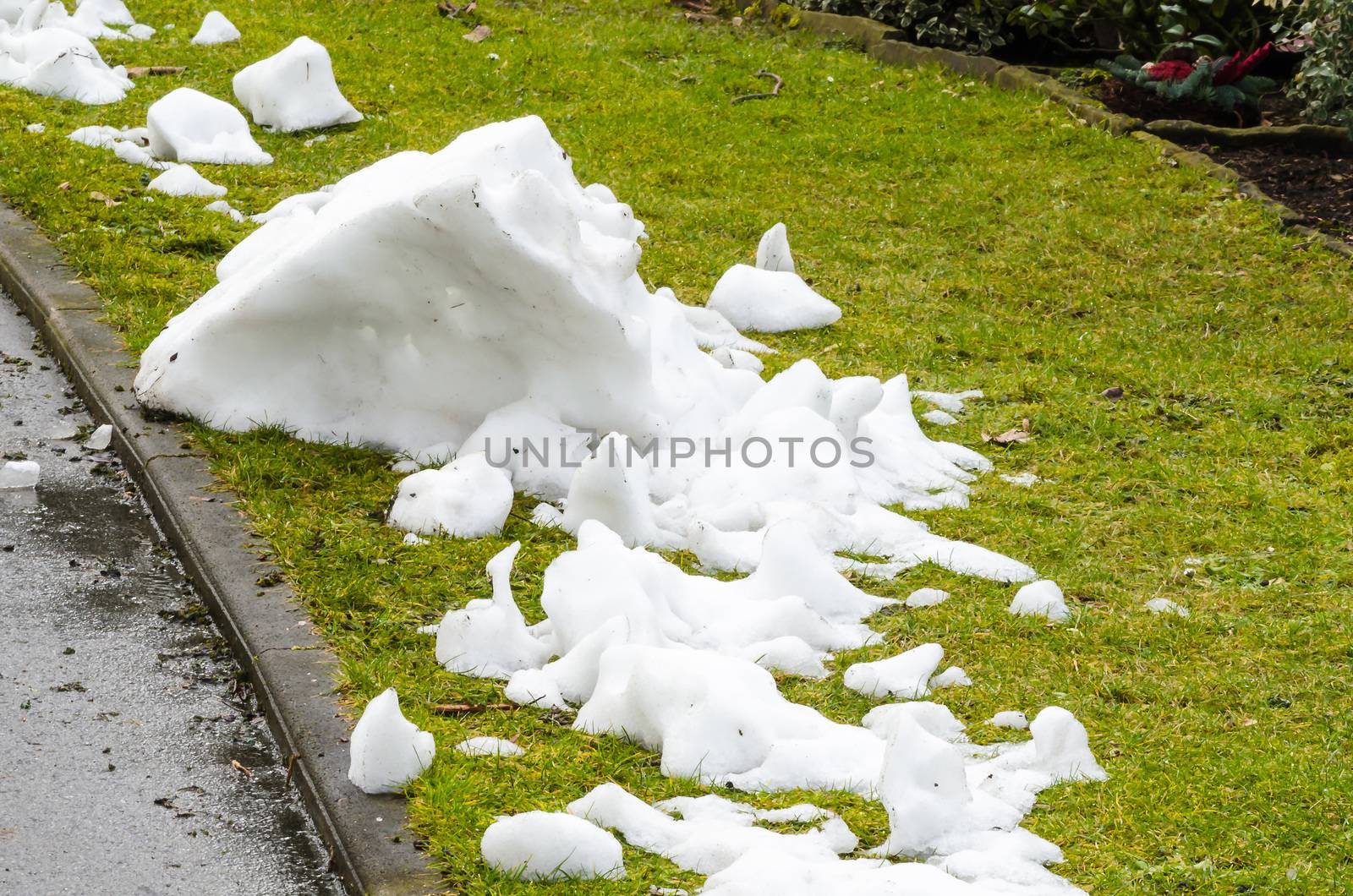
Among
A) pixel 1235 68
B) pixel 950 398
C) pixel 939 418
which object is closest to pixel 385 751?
pixel 939 418

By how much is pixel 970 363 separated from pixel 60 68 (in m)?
5.84

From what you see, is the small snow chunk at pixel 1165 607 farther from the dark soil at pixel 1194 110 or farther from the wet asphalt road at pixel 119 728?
the dark soil at pixel 1194 110

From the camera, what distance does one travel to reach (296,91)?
8.37m

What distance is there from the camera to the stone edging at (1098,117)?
8.24 metres

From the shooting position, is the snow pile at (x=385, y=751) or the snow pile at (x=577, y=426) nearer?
the snow pile at (x=385, y=751)

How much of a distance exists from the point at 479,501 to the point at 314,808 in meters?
1.38

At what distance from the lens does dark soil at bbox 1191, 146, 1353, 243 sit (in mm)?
7988

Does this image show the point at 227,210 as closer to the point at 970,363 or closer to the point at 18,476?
the point at 18,476

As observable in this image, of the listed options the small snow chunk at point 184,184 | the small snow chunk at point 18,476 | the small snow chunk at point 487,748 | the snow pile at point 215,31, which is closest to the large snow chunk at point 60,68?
the snow pile at point 215,31

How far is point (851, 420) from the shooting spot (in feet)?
16.4

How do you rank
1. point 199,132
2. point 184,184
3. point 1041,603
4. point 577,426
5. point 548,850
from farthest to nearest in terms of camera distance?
1. point 199,132
2. point 184,184
3. point 577,426
4. point 1041,603
5. point 548,850

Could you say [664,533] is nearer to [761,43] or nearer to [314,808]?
[314,808]

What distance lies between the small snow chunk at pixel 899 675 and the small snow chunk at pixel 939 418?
1963 millimetres

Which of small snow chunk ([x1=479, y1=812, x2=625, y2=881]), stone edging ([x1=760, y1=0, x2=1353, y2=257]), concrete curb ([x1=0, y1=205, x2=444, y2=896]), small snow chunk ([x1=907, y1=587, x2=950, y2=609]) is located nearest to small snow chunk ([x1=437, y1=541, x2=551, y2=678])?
concrete curb ([x1=0, y1=205, x2=444, y2=896])
